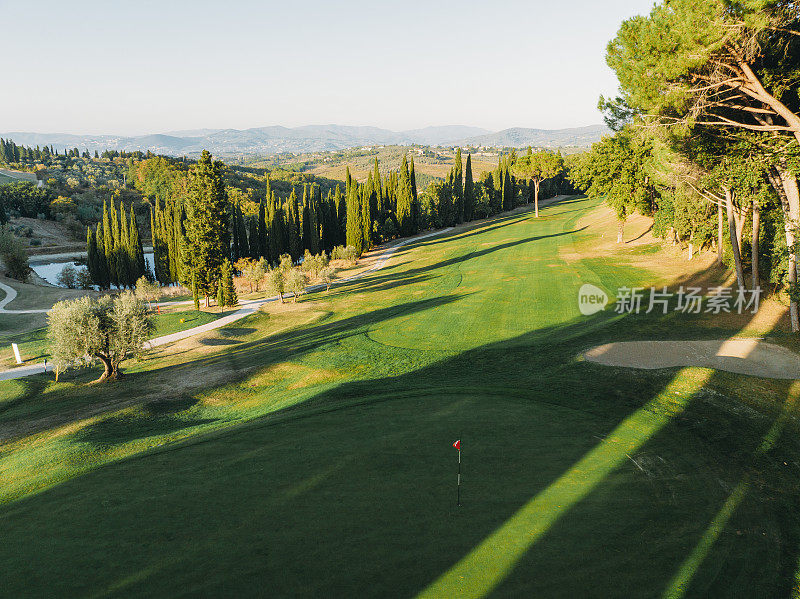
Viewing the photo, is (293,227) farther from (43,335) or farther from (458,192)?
(458,192)

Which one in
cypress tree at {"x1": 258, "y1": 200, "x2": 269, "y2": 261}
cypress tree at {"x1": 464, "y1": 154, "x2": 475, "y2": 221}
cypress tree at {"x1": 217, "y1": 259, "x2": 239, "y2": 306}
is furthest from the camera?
cypress tree at {"x1": 464, "y1": 154, "x2": 475, "y2": 221}

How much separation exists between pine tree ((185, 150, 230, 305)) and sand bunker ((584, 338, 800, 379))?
32.5 metres

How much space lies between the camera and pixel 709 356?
1833cm

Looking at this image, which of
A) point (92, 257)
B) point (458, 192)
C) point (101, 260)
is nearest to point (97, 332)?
point (101, 260)

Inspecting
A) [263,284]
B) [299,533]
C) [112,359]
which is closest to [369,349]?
[112,359]

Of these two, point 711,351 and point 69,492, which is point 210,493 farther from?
point 711,351

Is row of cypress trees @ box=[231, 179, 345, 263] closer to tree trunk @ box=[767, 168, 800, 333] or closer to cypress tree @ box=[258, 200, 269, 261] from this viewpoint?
cypress tree @ box=[258, 200, 269, 261]

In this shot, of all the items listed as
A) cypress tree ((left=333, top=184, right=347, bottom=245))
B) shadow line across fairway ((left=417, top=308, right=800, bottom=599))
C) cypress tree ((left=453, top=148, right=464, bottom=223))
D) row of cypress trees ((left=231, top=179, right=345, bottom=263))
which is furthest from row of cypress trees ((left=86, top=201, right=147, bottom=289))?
shadow line across fairway ((left=417, top=308, right=800, bottom=599))

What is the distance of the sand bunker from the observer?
16802 mm

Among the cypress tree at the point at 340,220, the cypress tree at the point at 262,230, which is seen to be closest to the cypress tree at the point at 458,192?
the cypress tree at the point at 340,220

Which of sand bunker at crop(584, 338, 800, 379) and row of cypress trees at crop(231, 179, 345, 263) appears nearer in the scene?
sand bunker at crop(584, 338, 800, 379)

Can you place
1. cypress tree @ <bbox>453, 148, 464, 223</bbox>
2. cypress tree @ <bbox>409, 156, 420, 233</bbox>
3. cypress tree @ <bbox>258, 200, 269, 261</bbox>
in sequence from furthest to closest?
cypress tree @ <bbox>453, 148, 464, 223</bbox>
cypress tree @ <bbox>409, 156, 420, 233</bbox>
cypress tree @ <bbox>258, 200, 269, 261</bbox>

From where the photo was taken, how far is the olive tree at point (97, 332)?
71.1 ft

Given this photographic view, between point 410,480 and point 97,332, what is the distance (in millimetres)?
19754
